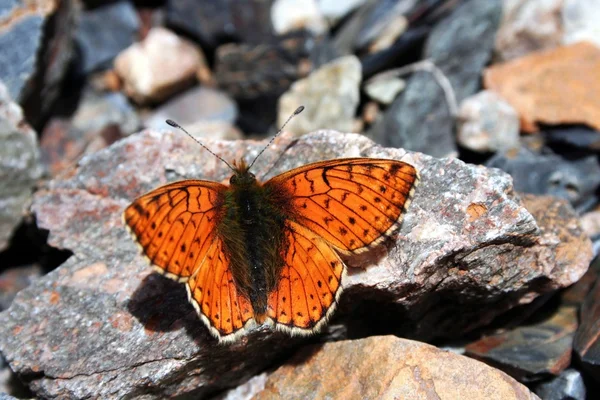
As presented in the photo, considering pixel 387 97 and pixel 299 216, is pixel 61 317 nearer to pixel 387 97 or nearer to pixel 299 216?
pixel 299 216

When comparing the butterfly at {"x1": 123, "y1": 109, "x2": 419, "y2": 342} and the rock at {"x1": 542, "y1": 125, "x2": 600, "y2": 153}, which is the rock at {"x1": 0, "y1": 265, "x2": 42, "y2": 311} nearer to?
the butterfly at {"x1": 123, "y1": 109, "x2": 419, "y2": 342}

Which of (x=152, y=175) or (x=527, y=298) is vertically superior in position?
(x=152, y=175)

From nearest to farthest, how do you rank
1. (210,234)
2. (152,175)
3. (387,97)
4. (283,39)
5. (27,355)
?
(210,234) → (27,355) → (152,175) → (387,97) → (283,39)

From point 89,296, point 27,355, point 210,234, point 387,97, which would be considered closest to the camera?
point 210,234

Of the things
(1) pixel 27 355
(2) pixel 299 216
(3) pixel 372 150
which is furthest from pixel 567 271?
(1) pixel 27 355

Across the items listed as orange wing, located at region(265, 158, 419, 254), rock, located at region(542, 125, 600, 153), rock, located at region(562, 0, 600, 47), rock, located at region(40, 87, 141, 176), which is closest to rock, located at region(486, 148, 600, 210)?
rock, located at region(542, 125, 600, 153)

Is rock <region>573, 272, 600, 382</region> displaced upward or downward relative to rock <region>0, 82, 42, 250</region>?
downward

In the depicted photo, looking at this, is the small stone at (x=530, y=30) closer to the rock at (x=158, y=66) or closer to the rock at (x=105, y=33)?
the rock at (x=158, y=66)

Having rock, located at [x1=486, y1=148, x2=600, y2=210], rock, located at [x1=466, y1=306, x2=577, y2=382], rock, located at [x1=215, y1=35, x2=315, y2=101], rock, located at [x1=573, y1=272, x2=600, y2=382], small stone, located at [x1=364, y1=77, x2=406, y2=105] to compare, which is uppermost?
rock, located at [x1=215, y1=35, x2=315, y2=101]
